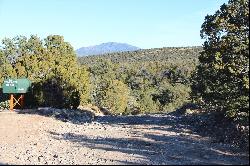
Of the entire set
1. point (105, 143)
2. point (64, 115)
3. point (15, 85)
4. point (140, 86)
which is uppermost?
point (15, 85)

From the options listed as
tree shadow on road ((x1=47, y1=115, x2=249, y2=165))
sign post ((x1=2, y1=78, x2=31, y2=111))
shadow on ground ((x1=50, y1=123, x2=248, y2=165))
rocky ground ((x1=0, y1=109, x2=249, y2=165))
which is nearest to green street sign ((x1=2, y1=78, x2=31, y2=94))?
sign post ((x1=2, y1=78, x2=31, y2=111))

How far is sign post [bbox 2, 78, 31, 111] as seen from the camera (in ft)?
130

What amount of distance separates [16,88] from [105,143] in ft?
63.0

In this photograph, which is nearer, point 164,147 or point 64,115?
point 164,147

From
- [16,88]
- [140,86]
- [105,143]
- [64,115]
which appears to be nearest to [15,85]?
[16,88]

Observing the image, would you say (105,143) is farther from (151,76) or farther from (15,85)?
(151,76)

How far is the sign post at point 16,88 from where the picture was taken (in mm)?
39753

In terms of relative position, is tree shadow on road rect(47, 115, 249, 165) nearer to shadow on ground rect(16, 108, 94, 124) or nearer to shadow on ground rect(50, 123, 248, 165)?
shadow on ground rect(50, 123, 248, 165)

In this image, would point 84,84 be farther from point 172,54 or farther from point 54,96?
point 172,54

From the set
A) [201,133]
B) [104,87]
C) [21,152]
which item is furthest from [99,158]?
[104,87]

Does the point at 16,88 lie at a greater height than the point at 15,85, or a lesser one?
lesser

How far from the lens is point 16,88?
40.7 meters

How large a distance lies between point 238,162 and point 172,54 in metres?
126

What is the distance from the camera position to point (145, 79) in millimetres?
98500
